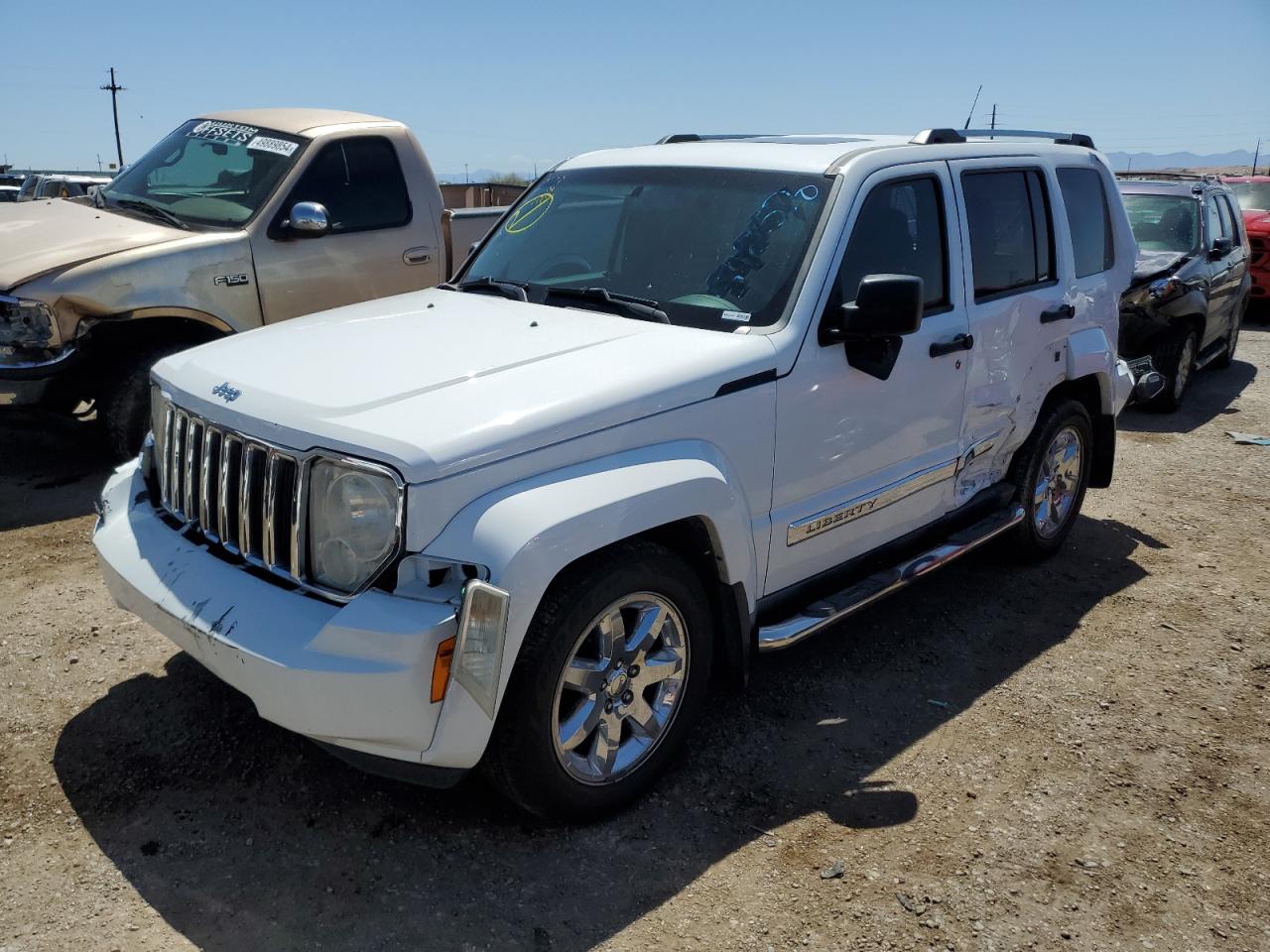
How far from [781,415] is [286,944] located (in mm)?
2136

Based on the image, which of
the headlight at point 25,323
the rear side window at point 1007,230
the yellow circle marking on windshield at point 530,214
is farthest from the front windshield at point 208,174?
the rear side window at point 1007,230

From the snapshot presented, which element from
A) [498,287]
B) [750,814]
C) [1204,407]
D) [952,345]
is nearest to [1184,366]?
[1204,407]

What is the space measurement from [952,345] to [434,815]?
104 inches

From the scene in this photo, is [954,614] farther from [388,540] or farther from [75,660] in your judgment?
[75,660]

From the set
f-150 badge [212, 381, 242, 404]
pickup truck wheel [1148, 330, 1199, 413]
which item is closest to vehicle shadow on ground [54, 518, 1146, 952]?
f-150 badge [212, 381, 242, 404]

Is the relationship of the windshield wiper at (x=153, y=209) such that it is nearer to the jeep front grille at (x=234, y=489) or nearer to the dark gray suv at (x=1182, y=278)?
the jeep front grille at (x=234, y=489)

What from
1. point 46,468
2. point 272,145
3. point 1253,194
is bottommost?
point 46,468

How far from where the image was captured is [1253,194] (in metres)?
16.2

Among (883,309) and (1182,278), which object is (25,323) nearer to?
(883,309)

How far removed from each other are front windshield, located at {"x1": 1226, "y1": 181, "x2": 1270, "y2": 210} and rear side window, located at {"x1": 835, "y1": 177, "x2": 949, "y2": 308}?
14.2 meters

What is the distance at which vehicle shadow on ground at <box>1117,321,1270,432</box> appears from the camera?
911cm

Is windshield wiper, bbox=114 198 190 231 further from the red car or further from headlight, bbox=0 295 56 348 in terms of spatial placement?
the red car

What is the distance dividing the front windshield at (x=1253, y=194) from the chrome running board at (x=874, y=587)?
13919 millimetres

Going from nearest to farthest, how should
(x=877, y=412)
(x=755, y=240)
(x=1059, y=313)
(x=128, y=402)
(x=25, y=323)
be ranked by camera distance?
(x=755, y=240), (x=877, y=412), (x=1059, y=313), (x=25, y=323), (x=128, y=402)
